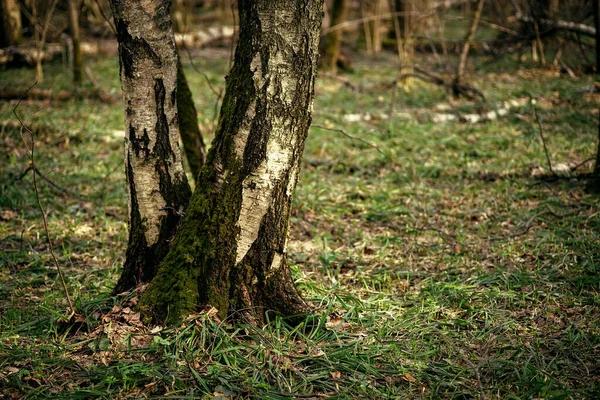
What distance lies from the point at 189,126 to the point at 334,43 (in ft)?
25.3

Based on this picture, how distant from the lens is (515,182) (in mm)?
5754

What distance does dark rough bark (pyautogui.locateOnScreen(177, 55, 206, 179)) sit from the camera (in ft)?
15.9

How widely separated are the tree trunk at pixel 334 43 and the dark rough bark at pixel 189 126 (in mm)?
7321

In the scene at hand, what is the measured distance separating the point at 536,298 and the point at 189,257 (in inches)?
88.1

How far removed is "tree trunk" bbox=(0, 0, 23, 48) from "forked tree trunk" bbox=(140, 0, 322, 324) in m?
11.0

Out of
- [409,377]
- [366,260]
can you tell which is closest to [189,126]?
[366,260]

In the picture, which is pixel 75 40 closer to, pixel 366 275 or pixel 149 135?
pixel 149 135

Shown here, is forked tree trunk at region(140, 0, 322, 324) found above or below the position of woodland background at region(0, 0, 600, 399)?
above

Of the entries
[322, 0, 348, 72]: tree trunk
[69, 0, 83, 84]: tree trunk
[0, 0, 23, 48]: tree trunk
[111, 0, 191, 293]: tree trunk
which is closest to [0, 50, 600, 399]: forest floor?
[111, 0, 191, 293]: tree trunk

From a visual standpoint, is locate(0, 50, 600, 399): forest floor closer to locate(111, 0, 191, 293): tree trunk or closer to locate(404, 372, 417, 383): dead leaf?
locate(404, 372, 417, 383): dead leaf

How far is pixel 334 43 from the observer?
11.9m

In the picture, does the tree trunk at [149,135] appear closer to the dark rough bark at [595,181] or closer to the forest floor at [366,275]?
the forest floor at [366,275]

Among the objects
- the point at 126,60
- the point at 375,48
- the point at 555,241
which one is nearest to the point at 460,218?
the point at 555,241

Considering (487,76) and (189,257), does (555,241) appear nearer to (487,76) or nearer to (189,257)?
(189,257)
